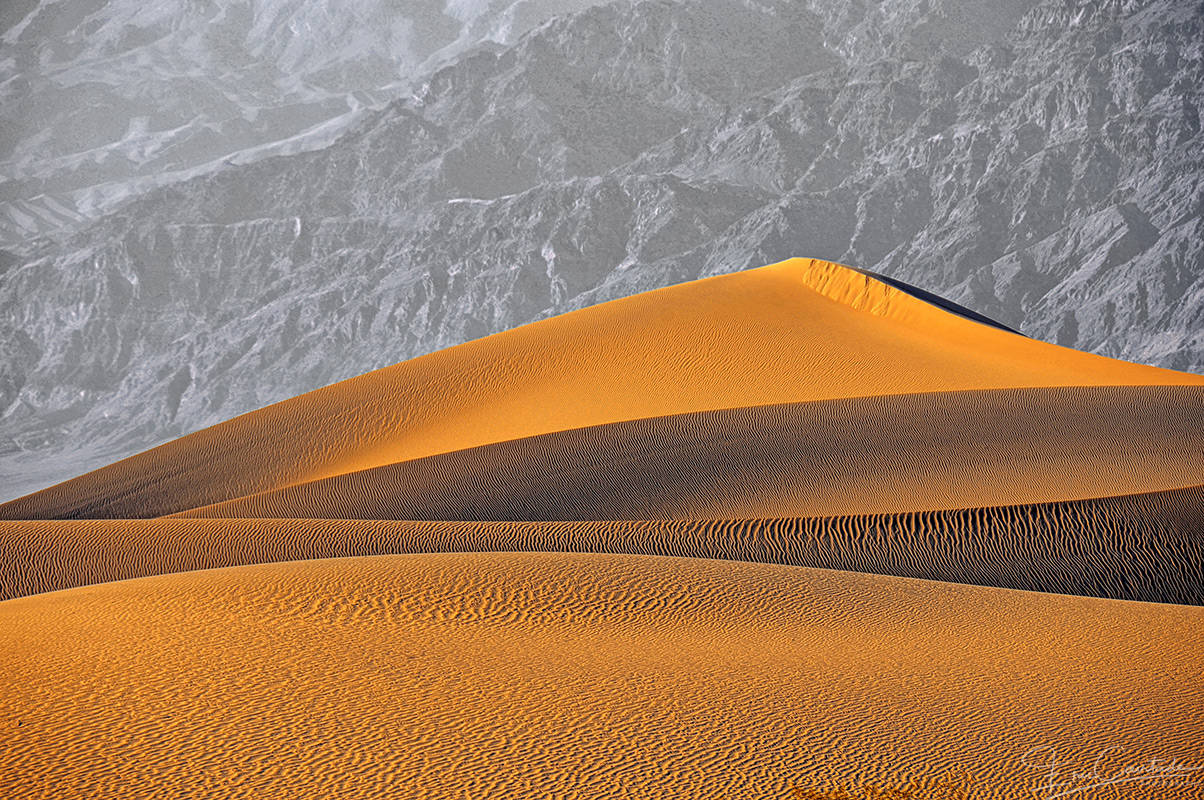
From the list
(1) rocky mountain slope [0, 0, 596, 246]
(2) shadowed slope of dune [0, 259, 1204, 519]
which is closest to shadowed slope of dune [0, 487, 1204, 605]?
(2) shadowed slope of dune [0, 259, 1204, 519]

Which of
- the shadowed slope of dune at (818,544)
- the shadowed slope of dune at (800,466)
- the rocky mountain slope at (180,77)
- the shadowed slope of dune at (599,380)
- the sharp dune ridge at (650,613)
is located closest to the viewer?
the sharp dune ridge at (650,613)

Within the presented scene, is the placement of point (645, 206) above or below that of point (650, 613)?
above

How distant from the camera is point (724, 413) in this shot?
13352mm

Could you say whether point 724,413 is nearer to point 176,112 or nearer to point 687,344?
point 687,344

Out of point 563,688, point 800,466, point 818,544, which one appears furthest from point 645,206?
point 563,688

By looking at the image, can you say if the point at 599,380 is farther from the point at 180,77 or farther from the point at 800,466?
the point at 180,77

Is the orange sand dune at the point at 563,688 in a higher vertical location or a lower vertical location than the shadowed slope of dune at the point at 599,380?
lower

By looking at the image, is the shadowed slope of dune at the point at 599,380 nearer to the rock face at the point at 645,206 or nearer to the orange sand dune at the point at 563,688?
the orange sand dune at the point at 563,688

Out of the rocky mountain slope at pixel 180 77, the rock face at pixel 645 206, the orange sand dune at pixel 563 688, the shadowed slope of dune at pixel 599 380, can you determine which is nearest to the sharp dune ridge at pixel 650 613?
the orange sand dune at pixel 563 688

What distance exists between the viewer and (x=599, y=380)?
679 inches

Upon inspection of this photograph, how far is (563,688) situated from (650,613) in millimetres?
1462

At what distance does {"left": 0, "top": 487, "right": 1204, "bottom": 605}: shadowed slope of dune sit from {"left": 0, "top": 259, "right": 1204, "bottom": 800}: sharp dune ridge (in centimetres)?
3

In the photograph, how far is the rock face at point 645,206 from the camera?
9019 centimetres

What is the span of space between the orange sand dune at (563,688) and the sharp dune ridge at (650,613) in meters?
0.02
